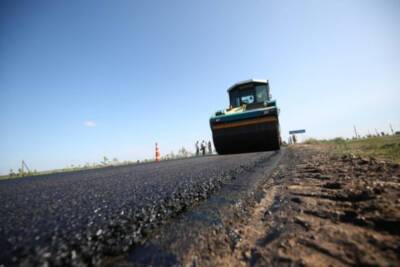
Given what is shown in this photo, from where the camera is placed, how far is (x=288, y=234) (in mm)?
937

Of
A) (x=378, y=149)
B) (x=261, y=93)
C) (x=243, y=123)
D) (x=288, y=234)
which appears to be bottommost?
(x=288, y=234)

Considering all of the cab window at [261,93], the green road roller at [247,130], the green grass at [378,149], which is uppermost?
the cab window at [261,93]

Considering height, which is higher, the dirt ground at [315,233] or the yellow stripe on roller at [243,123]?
the yellow stripe on roller at [243,123]

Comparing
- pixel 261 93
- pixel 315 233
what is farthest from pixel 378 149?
pixel 261 93

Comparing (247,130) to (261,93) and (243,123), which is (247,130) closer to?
(243,123)

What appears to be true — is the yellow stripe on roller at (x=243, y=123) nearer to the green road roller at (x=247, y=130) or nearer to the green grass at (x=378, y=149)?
the green road roller at (x=247, y=130)

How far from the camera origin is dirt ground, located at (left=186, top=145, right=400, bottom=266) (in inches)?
29.4

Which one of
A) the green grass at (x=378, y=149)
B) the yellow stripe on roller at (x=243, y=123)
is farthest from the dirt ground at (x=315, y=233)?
the yellow stripe on roller at (x=243, y=123)

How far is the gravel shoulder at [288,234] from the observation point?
0.75 meters

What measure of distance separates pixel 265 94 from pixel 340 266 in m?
9.55

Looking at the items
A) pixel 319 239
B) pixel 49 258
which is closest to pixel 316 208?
pixel 319 239

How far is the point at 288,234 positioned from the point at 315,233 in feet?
0.37

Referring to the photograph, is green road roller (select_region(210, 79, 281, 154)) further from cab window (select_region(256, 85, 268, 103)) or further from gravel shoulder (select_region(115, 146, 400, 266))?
gravel shoulder (select_region(115, 146, 400, 266))

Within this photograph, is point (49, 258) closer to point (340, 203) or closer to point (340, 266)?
point (340, 266)
